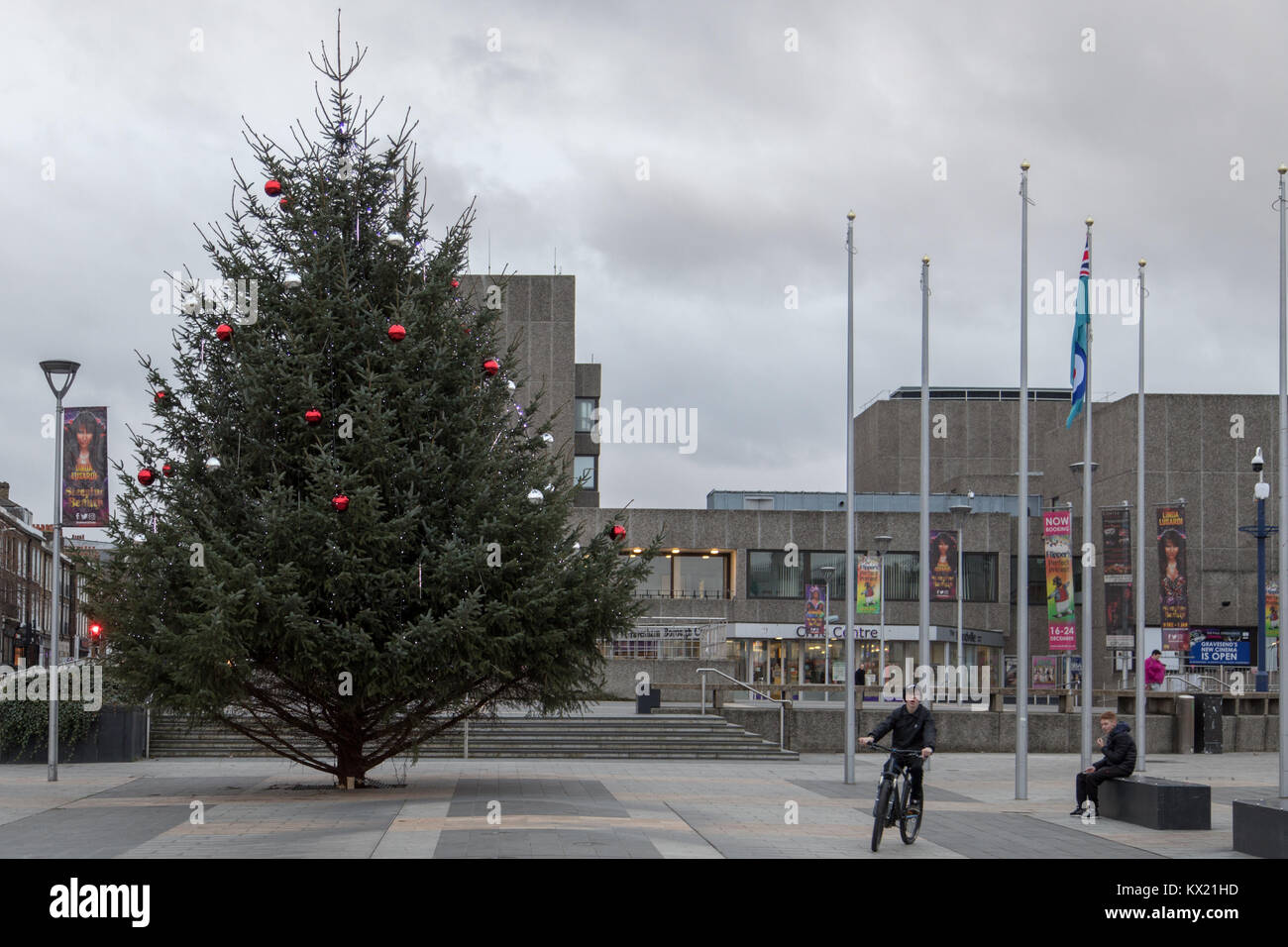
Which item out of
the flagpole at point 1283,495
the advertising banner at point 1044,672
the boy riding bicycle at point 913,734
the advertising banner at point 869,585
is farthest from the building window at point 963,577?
the boy riding bicycle at point 913,734

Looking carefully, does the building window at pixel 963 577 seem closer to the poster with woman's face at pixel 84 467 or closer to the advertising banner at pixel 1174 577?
the advertising banner at pixel 1174 577

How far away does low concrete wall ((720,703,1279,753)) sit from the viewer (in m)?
32.2

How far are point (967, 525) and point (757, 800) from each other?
46283 mm

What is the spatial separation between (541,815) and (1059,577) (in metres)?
15.4

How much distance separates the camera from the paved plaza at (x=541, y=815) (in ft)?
45.3

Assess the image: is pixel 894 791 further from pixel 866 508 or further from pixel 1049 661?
pixel 866 508

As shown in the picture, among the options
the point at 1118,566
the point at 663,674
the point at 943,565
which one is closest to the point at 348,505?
the point at 1118,566

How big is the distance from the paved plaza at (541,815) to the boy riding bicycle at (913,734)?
2.06 feet

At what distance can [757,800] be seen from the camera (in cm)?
1973

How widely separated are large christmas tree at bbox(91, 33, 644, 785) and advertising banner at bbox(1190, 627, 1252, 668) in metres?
42.7

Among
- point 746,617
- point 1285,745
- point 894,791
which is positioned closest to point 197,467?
point 894,791

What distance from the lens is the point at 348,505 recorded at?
16562 mm

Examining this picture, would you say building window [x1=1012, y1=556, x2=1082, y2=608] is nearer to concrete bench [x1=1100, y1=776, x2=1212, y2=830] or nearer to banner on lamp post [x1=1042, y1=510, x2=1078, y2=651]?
banner on lamp post [x1=1042, y1=510, x2=1078, y2=651]

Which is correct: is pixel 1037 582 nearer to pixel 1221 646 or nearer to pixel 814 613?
pixel 1221 646
